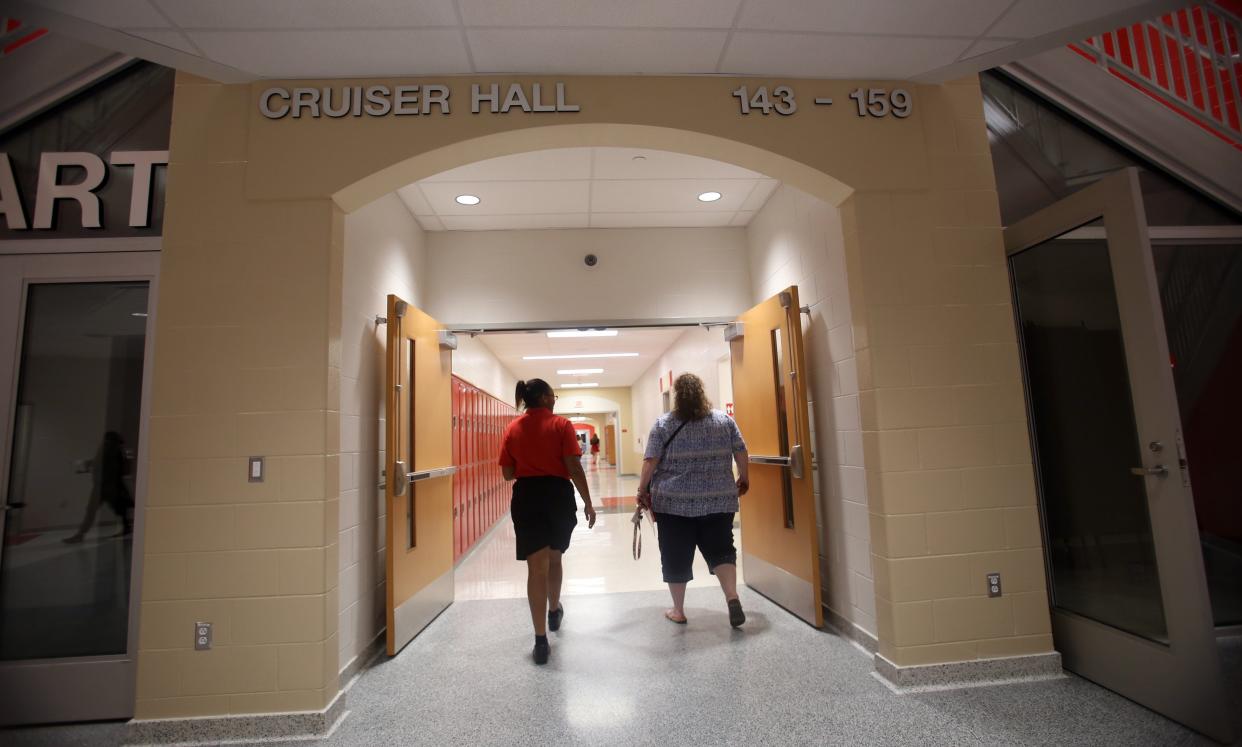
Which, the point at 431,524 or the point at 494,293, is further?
the point at 494,293

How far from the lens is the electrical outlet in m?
2.28

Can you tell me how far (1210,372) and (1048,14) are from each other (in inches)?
98.9

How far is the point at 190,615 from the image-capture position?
2.29m

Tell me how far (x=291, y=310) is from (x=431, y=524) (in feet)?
5.96

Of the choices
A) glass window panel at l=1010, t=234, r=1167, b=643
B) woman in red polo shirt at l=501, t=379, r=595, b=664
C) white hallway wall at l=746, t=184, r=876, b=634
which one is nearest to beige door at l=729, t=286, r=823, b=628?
white hallway wall at l=746, t=184, r=876, b=634

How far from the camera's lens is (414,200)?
393 cm

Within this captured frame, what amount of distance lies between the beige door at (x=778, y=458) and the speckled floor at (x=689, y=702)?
1.36 feet

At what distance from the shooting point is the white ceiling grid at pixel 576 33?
2.14m

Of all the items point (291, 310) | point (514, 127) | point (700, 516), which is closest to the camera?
point (291, 310)

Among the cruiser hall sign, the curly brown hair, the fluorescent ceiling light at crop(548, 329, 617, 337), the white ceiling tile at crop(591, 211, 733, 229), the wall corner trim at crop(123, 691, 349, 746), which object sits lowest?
the wall corner trim at crop(123, 691, 349, 746)

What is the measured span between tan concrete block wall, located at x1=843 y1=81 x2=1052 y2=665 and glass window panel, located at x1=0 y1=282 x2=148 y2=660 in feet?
11.6

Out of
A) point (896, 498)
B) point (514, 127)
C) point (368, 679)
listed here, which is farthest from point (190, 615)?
point (896, 498)

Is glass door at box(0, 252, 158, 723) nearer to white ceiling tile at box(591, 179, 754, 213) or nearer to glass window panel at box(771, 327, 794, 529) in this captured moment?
white ceiling tile at box(591, 179, 754, 213)

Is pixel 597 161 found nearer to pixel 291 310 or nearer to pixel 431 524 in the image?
pixel 291 310
